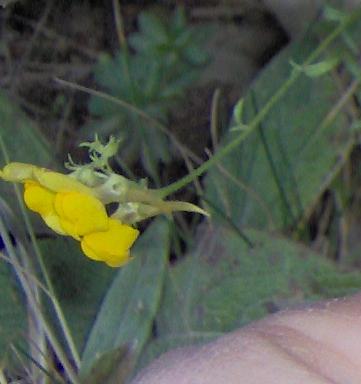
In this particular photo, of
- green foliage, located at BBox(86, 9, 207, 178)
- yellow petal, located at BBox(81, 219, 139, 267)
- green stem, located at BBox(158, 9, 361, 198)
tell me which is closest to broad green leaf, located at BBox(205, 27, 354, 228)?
green foliage, located at BBox(86, 9, 207, 178)

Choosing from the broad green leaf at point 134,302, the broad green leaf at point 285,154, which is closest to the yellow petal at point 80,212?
the broad green leaf at point 134,302

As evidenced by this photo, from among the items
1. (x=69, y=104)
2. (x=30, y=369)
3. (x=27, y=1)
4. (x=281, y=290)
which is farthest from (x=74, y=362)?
(x=27, y=1)

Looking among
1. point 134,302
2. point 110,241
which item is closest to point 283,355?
point 110,241

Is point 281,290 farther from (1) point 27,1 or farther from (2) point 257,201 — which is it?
(1) point 27,1

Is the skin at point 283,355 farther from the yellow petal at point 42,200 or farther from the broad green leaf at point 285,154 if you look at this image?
the broad green leaf at point 285,154

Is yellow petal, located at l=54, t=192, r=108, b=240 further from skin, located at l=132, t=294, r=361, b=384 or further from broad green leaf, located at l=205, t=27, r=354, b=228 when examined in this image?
broad green leaf, located at l=205, t=27, r=354, b=228
